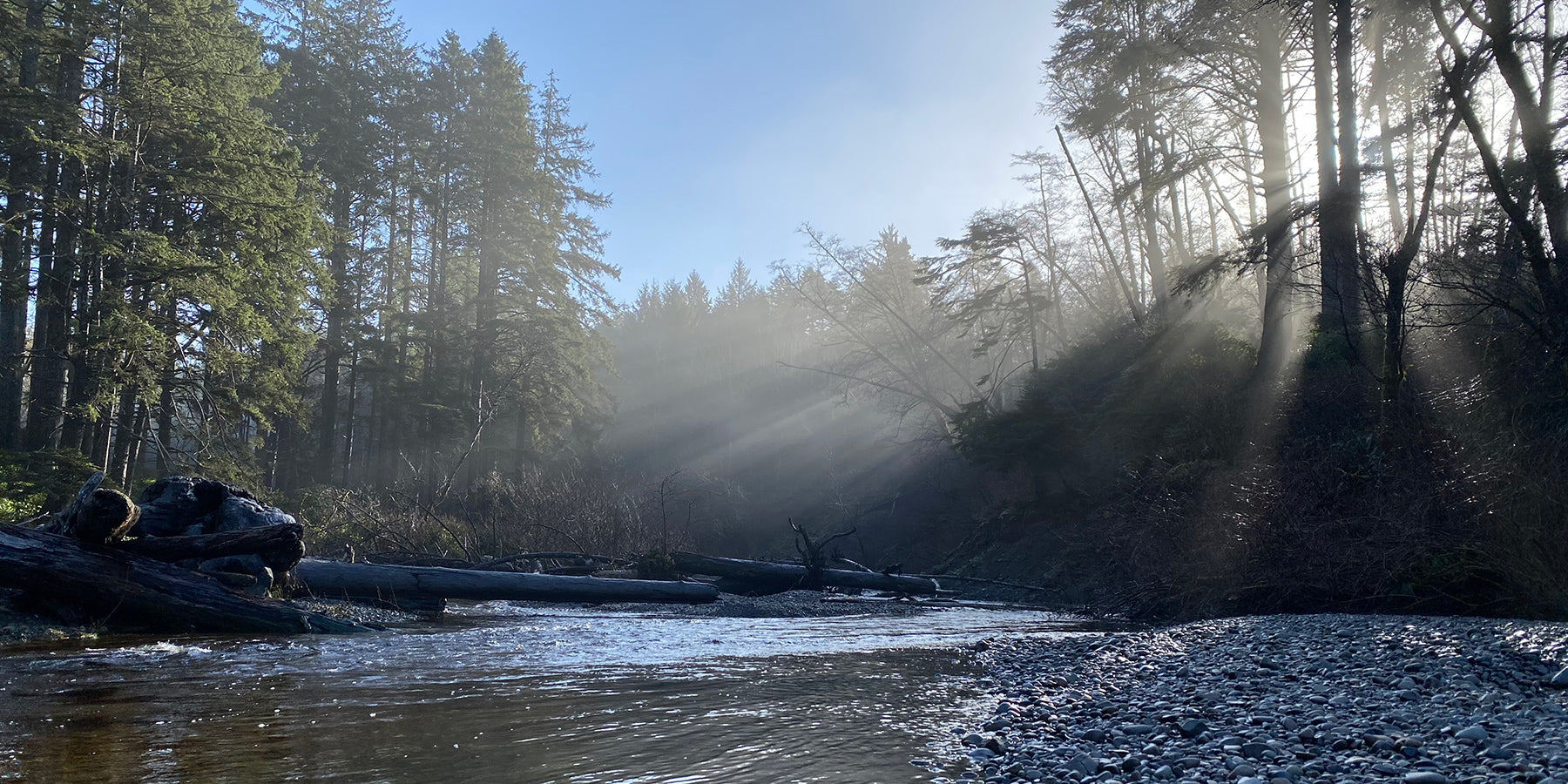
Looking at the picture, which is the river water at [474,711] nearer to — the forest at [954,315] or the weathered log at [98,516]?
the weathered log at [98,516]

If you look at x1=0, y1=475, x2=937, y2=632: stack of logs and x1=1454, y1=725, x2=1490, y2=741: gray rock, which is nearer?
x1=1454, y1=725, x2=1490, y2=741: gray rock

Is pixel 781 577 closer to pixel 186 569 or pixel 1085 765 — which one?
pixel 186 569

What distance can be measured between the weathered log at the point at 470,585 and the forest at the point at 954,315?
4541 millimetres

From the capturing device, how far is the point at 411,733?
14.6 ft

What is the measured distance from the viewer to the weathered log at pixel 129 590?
764 centimetres

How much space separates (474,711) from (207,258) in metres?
16.1

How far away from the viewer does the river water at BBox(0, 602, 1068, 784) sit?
3.88 metres

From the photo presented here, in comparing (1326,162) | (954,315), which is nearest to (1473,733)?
(1326,162)

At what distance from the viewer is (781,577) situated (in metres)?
16.0

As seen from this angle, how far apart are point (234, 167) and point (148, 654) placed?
13876 mm

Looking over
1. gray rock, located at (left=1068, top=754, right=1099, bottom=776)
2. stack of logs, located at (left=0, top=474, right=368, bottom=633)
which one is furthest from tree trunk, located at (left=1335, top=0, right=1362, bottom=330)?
stack of logs, located at (left=0, top=474, right=368, bottom=633)

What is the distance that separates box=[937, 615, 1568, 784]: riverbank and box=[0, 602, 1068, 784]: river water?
528mm

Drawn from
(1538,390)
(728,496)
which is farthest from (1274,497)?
(728,496)

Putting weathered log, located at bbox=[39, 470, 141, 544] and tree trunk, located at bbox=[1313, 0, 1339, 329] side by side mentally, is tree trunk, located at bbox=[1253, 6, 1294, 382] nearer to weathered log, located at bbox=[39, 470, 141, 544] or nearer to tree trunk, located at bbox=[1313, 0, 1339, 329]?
tree trunk, located at bbox=[1313, 0, 1339, 329]
